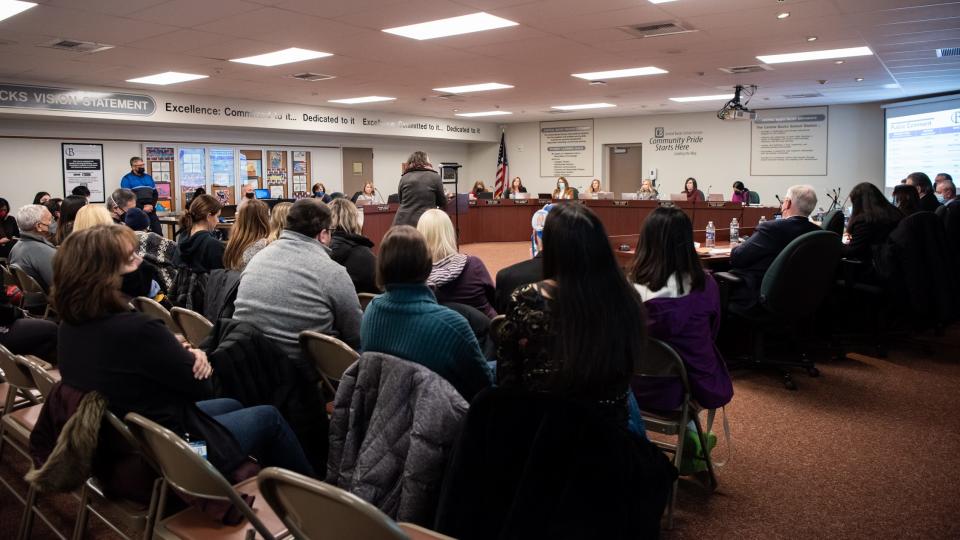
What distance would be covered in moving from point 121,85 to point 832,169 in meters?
12.6

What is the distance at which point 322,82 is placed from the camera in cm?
964

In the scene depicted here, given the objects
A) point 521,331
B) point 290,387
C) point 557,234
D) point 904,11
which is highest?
point 904,11

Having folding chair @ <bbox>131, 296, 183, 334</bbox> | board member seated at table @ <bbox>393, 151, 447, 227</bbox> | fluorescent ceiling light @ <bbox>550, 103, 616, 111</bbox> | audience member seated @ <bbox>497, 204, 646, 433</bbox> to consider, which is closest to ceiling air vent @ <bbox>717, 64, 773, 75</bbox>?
fluorescent ceiling light @ <bbox>550, 103, 616, 111</bbox>

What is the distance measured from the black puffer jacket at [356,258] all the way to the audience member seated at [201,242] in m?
0.81

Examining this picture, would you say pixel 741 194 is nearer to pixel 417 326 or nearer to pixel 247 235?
pixel 247 235

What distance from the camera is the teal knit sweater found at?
76.7 inches

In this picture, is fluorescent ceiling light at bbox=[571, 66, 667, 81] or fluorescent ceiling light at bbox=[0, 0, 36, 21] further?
fluorescent ceiling light at bbox=[571, 66, 667, 81]

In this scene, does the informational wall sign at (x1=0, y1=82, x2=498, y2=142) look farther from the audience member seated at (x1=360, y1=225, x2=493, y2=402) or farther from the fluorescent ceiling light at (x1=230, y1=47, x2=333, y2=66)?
the audience member seated at (x1=360, y1=225, x2=493, y2=402)

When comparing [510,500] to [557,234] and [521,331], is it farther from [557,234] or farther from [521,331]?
[557,234]

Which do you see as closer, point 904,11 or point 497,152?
point 904,11

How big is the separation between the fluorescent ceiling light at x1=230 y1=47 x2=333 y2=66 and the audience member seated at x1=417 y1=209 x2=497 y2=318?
461cm

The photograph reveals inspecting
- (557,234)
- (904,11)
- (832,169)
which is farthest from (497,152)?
(557,234)

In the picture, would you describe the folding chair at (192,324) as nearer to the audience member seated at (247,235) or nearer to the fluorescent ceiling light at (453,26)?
the audience member seated at (247,235)

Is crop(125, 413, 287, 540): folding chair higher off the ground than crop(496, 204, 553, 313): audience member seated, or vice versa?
crop(496, 204, 553, 313): audience member seated
